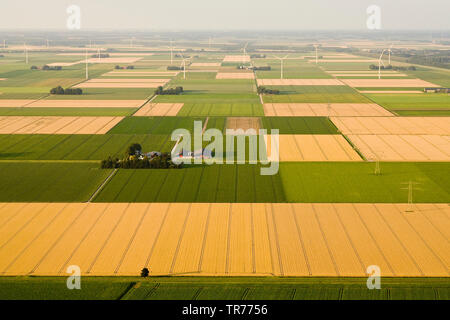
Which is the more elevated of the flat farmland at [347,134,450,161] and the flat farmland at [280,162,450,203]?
the flat farmland at [347,134,450,161]

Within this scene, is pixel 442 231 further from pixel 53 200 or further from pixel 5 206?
pixel 5 206

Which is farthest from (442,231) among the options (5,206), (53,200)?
(5,206)

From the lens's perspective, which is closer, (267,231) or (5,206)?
(267,231)

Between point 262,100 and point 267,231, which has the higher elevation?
point 262,100

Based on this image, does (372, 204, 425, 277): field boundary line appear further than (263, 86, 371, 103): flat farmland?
No

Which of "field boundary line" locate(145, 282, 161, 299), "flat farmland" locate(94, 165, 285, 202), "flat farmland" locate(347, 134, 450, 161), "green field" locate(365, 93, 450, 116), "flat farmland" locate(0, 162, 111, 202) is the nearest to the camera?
"field boundary line" locate(145, 282, 161, 299)

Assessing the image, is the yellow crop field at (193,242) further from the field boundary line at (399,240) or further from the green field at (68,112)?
the green field at (68,112)

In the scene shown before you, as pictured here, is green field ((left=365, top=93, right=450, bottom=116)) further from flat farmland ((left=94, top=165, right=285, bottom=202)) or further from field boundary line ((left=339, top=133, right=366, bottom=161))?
flat farmland ((left=94, top=165, right=285, bottom=202))

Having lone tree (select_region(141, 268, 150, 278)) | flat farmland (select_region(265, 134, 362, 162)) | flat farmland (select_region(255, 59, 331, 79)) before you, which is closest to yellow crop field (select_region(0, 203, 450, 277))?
lone tree (select_region(141, 268, 150, 278))
